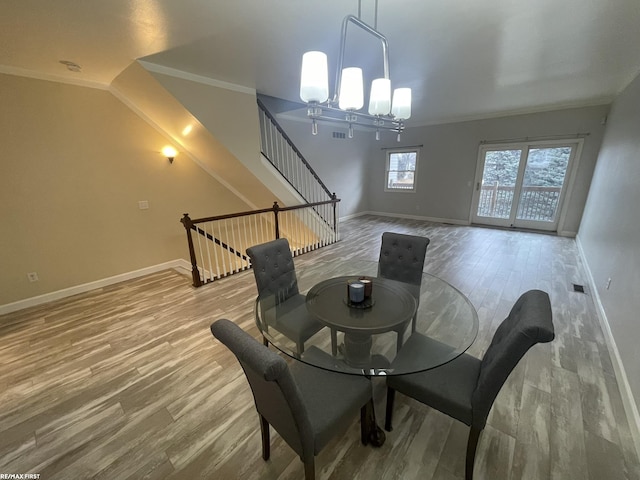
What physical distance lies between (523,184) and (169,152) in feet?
23.8

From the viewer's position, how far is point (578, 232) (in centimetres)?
515

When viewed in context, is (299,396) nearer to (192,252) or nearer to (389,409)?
(389,409)

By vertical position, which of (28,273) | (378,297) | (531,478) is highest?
(378,297)

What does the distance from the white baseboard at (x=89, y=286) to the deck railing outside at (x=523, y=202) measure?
683cm

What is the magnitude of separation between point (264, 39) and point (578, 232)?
6.65 meters

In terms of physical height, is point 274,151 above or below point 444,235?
above

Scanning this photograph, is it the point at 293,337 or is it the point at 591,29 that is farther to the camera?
the point at 591,29

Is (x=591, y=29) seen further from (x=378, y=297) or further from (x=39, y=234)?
(x=39, y=234)

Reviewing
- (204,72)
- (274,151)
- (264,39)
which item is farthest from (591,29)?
(274,151)

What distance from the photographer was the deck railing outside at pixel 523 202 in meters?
5.57

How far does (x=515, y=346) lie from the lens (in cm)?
102

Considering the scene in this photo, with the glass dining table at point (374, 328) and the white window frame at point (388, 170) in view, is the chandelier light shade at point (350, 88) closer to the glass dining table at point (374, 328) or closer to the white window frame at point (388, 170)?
the glass dining table at point (374, 328)

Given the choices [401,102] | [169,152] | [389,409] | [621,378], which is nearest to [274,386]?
[389,409]

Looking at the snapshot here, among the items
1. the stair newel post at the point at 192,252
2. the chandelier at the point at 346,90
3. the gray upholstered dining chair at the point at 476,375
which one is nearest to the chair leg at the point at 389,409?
the gray upholstered dining chair at the point at 476,375
